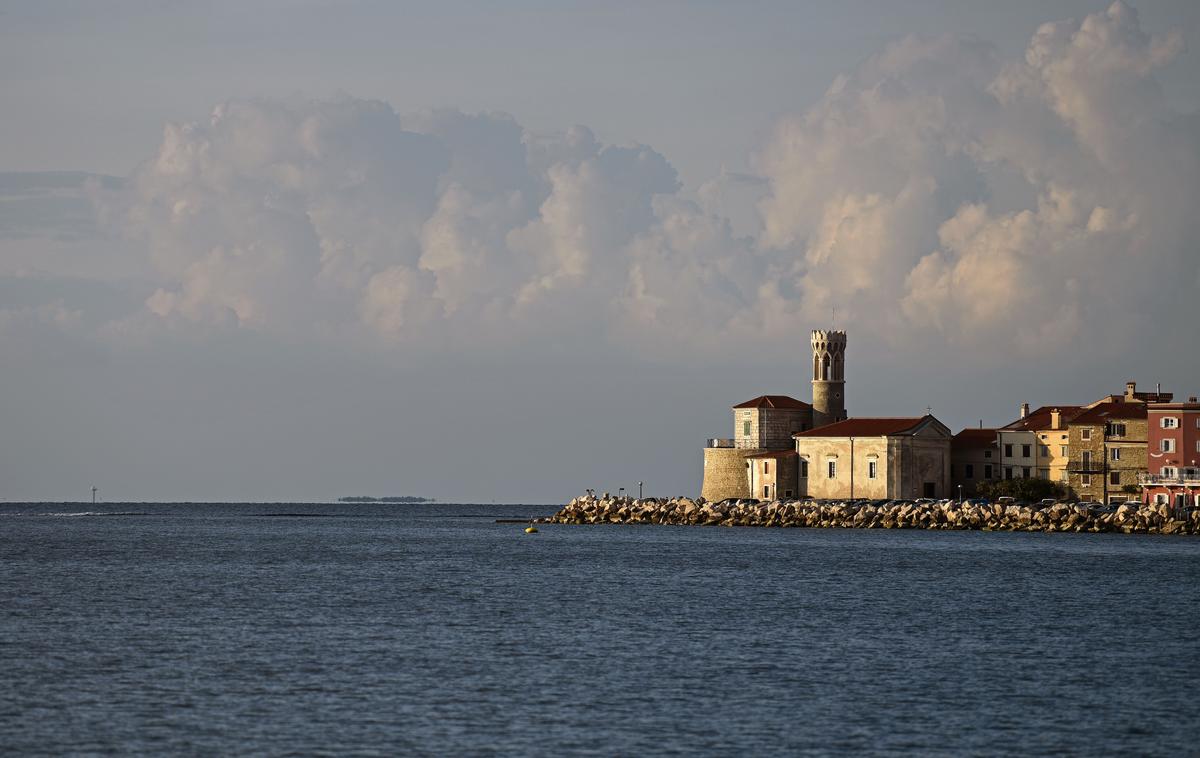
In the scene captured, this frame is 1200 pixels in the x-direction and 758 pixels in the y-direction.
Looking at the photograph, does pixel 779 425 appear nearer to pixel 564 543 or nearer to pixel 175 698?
pixel 564 543

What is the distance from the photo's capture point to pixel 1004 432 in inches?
4006

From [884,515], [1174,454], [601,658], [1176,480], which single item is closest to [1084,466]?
[1174,454]

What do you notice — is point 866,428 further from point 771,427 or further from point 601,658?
point 601,658

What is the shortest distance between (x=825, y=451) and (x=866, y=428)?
2865 millimetres

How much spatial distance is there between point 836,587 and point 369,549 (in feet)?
96.8

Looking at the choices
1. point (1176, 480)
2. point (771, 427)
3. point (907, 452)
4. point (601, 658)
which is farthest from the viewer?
point (771, 427)

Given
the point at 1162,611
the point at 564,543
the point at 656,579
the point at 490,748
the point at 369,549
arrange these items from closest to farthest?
the point at 490,748 < the point at 1162,611 < the point at 656,579 < the point at 369,549 < the point at 564,543

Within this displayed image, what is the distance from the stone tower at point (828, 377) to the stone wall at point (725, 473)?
581 cm

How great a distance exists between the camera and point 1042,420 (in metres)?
103

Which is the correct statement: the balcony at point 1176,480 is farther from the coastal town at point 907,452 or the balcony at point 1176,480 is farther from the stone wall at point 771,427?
the stone wall at point 771,427

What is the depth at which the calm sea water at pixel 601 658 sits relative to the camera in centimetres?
2142

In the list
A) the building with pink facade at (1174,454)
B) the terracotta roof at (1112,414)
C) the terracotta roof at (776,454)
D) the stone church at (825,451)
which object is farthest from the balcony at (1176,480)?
the terracotta roof at (776,454)

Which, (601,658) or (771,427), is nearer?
(601,658)

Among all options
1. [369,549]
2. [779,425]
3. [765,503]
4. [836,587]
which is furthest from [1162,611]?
[779,425]
